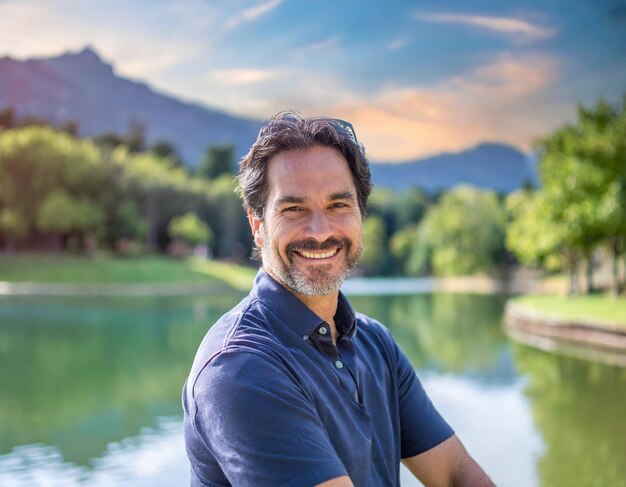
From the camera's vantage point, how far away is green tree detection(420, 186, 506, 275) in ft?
119

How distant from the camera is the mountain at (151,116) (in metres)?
91.1

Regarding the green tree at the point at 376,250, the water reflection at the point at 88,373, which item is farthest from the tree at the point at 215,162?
the water reflection at the point at 88,373

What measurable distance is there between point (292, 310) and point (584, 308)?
14304 millimetres

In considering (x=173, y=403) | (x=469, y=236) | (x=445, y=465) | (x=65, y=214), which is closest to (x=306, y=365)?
(x=445, y=465)

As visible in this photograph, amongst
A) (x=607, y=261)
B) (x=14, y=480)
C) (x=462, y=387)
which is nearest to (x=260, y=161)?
(x=14, y=480)

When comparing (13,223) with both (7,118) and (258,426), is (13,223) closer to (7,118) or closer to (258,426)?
(7,118)

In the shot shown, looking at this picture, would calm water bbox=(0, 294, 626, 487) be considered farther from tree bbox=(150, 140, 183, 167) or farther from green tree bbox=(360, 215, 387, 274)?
tree bbox=(150, 140, 183, 167)

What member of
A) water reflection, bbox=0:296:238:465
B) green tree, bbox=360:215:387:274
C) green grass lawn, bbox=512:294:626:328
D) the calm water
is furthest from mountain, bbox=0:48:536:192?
the calm water

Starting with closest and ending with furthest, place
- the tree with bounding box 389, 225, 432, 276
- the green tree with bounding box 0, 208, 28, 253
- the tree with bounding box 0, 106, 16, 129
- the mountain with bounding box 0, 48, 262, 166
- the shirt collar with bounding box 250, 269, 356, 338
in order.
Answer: the shirt collar with bounding box 250, 269, 356, 338 < the green tree with bounding box 0, 208, 28, 253 < the tree with bounding box 389, 225, 432, 276 < the tree with bounding box 0, 106, 16, 129 < the mountain with bounding box 0, 48, 262, 166

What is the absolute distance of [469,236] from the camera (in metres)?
36.2

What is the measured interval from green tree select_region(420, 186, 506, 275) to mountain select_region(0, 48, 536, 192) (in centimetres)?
4567

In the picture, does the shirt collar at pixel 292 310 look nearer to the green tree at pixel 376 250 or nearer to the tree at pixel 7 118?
the green tree at pixel 376 250

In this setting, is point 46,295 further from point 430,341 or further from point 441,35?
point 441,35

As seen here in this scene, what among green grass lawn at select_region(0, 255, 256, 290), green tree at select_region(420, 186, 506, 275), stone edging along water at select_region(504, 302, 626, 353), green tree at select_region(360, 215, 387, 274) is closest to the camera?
stone edging along water at select_region(504, 302, 626, 353)
